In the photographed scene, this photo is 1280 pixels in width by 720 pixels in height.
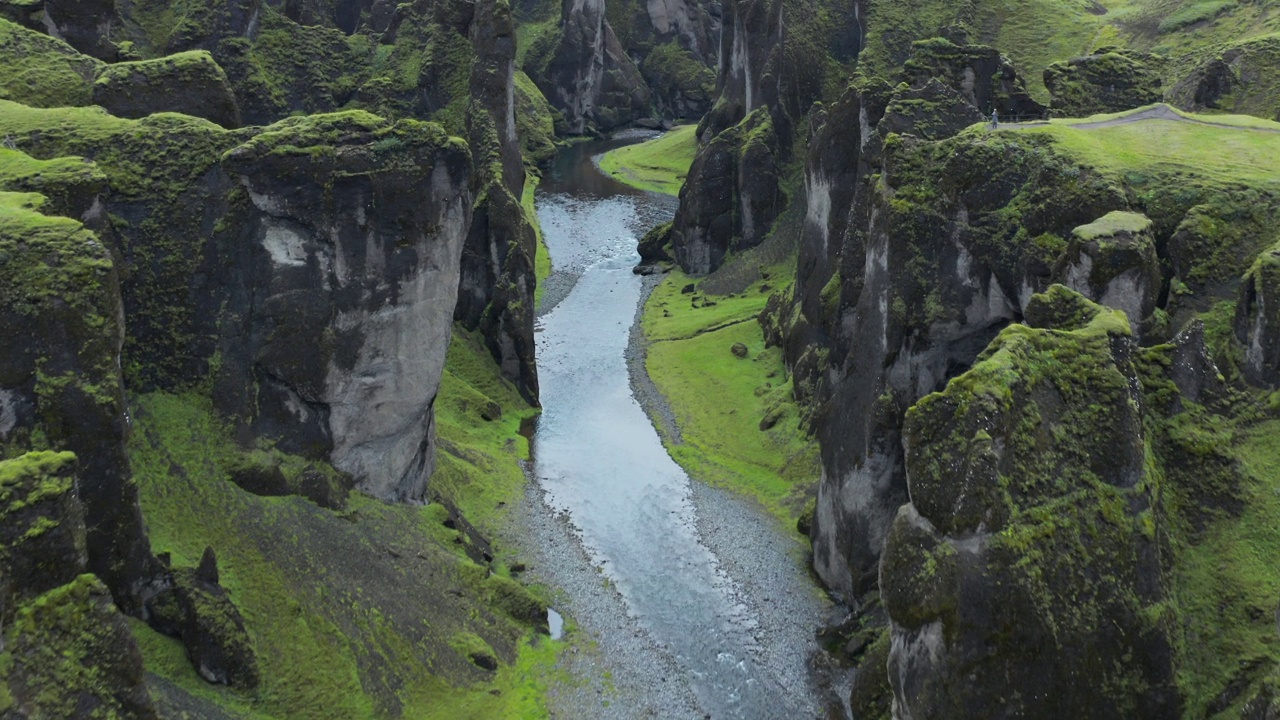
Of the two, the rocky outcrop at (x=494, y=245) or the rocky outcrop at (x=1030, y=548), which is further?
the rocky outcrop at (x=494, y=245)

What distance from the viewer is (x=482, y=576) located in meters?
54.1

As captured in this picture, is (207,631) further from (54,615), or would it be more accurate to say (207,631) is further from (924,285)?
(924,285)

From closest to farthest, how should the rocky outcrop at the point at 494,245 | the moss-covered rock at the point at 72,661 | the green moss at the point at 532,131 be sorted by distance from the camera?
the moss-covered rock at the point at 72,661 → the rocky outcrop at the point at 494,245 → the green moss at the point at 532,131

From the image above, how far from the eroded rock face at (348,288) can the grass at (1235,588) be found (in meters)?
34.8

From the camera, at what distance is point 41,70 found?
2327 inches

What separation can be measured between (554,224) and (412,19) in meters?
45.6

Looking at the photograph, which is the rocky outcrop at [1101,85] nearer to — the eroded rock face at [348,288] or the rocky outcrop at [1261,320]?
the rocky outcrop at [1261,320]

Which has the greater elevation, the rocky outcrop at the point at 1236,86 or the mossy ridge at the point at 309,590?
the rocky outcrop at the point at 1236,86

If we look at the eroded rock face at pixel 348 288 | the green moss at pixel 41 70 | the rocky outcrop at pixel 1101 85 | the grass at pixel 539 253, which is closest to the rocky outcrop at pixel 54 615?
the eroded rock face at pixel 348 288

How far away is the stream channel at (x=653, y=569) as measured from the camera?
1925 inches

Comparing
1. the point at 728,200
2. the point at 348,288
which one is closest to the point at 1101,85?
the point at 348,288

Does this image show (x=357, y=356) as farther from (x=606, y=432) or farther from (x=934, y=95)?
(x=934, y=95)

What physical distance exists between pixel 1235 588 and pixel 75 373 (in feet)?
117

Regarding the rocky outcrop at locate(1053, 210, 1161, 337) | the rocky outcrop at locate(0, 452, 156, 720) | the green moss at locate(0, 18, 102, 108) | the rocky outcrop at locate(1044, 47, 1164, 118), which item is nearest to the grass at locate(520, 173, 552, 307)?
the green moss at locate(0, 18, 102, 108)
